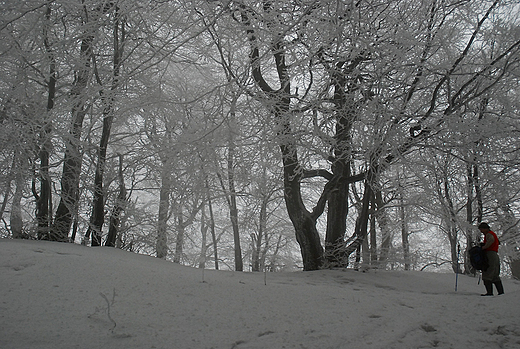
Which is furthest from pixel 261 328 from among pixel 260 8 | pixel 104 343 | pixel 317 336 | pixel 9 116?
pixel 9 116

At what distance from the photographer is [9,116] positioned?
23.2 feet

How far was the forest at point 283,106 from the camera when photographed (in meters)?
4.19

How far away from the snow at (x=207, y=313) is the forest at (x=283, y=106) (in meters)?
1.79

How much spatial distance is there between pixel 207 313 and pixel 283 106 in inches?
134

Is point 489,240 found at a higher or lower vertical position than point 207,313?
higher

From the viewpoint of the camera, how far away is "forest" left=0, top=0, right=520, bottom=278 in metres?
4.19

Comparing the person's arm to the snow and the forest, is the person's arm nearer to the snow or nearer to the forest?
the forest

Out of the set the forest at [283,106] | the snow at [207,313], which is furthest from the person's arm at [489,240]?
the snow at [207,313]

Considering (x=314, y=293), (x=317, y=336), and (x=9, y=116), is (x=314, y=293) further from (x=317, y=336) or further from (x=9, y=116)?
(x=9, y=116)

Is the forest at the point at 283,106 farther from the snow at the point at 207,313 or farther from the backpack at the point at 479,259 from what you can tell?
the snow at the point at 207,313

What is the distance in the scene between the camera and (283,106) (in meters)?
5.42

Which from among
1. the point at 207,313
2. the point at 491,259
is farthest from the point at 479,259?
the point at 207,313

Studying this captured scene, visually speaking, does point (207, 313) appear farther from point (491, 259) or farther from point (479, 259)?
point (491, 259)

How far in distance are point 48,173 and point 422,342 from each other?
23.9ft
